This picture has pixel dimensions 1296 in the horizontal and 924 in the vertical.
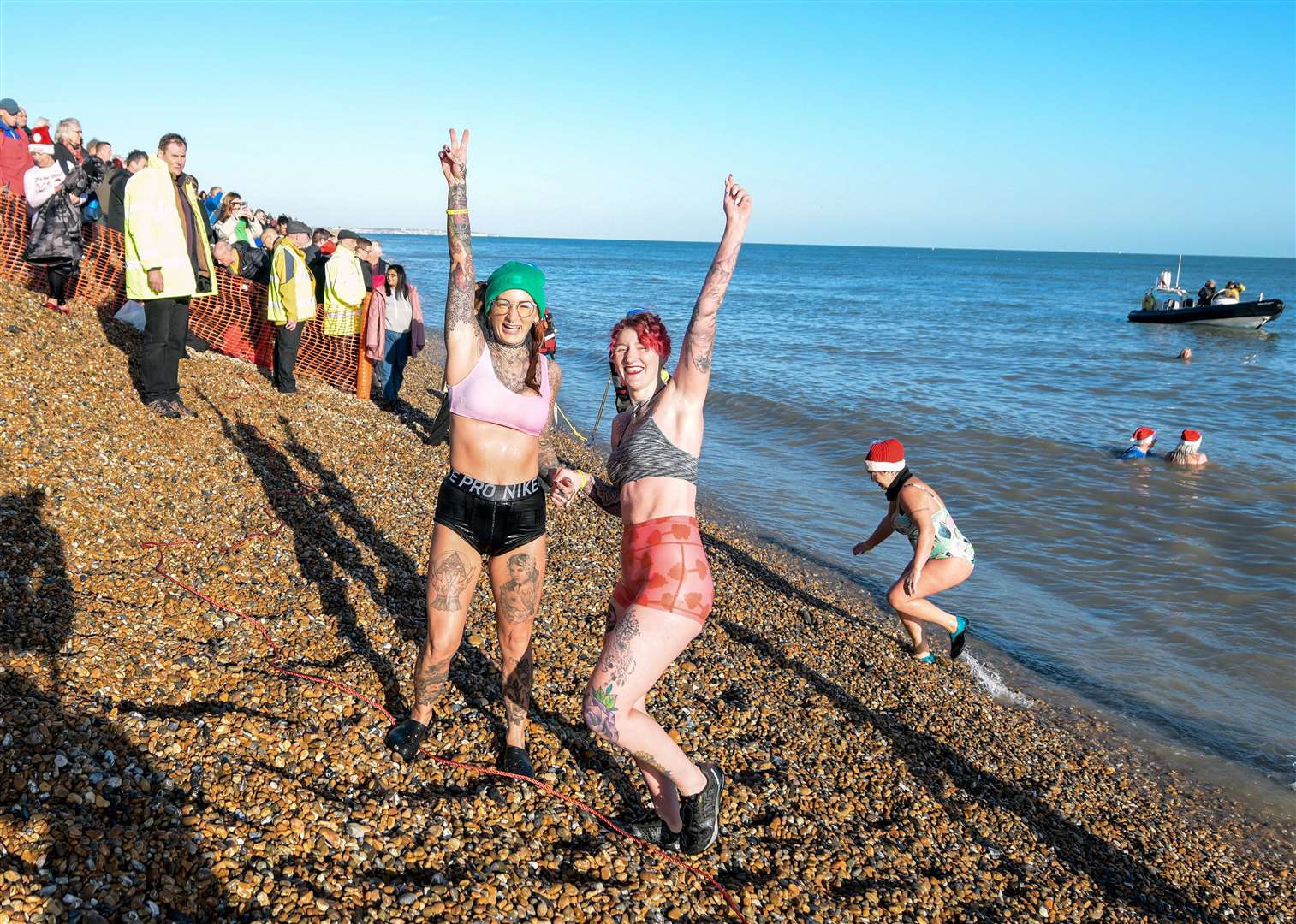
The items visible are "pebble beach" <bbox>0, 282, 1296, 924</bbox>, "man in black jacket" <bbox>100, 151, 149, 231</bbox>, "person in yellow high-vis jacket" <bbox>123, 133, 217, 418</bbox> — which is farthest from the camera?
"man in black jacket" <bbox>100, 151, 149, 231</bbox>

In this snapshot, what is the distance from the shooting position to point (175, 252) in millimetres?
7375

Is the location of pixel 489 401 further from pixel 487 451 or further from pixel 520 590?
pixel 520 590

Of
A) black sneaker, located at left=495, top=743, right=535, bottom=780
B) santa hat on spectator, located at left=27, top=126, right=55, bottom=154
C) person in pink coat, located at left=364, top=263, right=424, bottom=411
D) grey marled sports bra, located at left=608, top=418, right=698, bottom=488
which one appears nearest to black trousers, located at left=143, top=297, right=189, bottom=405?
person in pink coat, located at left=364, top=263, right=424, bottom=411

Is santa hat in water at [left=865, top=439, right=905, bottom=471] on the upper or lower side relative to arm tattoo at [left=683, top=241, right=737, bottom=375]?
lower

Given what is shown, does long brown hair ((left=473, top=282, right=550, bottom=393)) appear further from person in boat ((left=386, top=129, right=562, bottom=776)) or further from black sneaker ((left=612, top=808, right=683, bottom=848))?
black sneaker ((left=612, top=808, right=683, bottom=848))

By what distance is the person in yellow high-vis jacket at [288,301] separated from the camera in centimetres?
998

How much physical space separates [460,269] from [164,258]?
17.5 feet

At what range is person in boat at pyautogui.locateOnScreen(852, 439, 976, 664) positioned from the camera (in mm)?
6496

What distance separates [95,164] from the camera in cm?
1198

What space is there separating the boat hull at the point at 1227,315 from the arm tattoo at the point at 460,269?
40981mm

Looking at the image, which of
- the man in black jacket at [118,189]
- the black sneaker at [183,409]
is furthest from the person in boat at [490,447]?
the man in black jacket at [118,189]

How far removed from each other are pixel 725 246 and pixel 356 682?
318 cm

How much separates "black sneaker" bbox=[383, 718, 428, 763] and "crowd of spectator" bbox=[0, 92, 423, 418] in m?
5.41

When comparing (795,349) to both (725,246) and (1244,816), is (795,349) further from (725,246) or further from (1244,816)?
(725,246)
